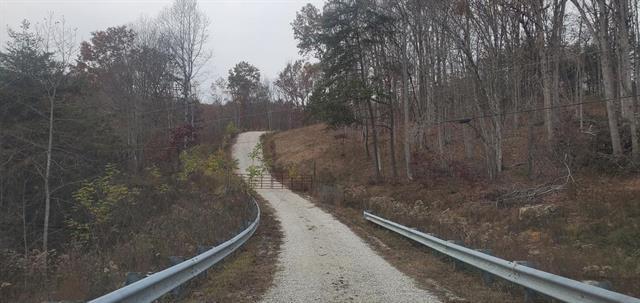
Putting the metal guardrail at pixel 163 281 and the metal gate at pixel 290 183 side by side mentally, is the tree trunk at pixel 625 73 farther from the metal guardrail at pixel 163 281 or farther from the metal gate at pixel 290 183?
the metal gate at pixel 290 183

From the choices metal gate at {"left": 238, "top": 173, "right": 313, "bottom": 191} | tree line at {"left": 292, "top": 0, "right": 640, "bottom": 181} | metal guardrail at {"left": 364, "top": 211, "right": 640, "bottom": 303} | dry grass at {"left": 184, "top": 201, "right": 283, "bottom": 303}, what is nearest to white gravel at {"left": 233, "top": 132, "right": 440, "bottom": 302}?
dry grass at {"left": 184, "top": 201, "right": 283, "bottom": 303}

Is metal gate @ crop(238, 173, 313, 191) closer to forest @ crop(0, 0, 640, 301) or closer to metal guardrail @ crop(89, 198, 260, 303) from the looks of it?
forest @ crop(0, 0, 640, 301)

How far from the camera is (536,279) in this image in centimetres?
569

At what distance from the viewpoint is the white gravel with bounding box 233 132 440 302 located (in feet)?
21.7

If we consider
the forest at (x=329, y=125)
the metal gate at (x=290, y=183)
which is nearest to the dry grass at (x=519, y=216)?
the forest at (x=329, y=125)

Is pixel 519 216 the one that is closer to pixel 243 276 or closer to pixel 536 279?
pixel 536 279

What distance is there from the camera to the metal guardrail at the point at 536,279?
14.7 feet

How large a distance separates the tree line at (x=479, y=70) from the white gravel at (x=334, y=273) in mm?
11011

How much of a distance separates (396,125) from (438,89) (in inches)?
404

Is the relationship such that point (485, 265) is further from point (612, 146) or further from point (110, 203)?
point (110, 203)

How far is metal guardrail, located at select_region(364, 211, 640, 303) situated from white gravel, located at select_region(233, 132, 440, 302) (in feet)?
3.39

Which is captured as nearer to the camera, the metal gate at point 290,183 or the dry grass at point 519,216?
the dry grass at point 519,216

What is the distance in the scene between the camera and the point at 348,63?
1224 inches

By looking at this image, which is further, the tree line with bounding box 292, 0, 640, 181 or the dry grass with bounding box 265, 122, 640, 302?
the tree line with bounding box 292, 0, 640, 181
